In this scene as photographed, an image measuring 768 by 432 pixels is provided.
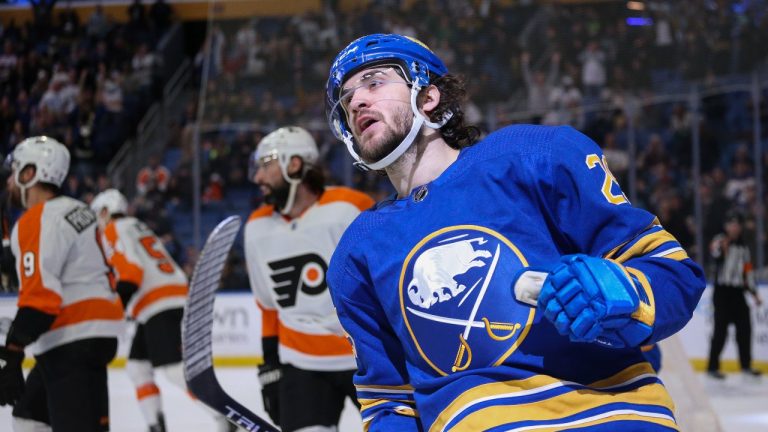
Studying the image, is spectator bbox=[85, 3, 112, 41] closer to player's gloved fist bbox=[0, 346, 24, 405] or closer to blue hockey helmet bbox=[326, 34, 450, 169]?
player's gloved fist bbox=[0, 346, 24, 405]

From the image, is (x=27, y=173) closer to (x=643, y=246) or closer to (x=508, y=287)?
(x=508, y=287)

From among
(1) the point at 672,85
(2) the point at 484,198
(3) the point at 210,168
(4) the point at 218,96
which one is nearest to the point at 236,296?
(3) the point at 210,168

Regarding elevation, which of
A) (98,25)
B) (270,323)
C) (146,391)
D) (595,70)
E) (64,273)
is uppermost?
(98,25)

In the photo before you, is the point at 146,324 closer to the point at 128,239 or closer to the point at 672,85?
the point at 128,239

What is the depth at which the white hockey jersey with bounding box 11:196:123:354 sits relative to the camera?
10.5 feet

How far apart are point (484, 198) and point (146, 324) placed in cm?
394

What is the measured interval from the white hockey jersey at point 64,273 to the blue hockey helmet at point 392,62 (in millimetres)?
1723

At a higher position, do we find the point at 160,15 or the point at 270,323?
the point at 160,15

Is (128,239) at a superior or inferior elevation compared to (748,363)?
superior

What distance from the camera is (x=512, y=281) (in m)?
1.40

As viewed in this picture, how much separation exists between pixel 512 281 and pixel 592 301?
16 centimetres

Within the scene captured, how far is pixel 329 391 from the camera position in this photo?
3.54 meters

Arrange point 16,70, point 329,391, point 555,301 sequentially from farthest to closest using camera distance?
1. point 16,70
2. point 329,391
3. point 555,301

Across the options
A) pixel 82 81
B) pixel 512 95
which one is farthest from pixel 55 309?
pixel 82 81
